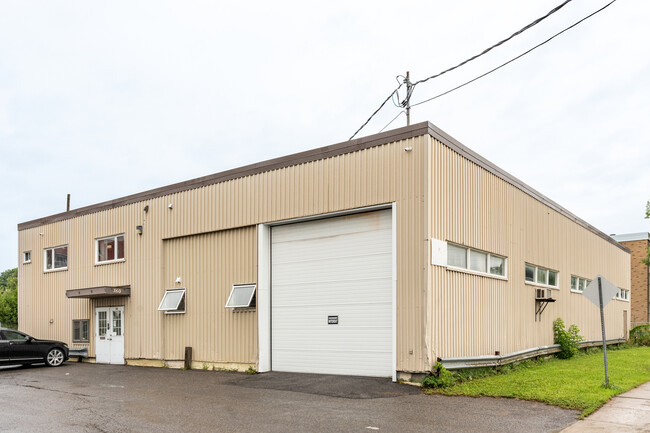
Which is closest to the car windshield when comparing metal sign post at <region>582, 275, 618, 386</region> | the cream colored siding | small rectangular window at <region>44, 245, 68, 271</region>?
small rectangular window at <region>44, 245, 68, 271</region>

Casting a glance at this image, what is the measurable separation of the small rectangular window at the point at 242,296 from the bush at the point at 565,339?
10.6 metres

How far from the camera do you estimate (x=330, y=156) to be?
14.8 metres

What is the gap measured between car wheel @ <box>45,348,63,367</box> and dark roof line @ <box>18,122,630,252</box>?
522cm

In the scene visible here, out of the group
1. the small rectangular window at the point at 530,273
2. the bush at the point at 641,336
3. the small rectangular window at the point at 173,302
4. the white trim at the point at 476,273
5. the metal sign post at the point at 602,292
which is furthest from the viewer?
the bush at the point at 641,336

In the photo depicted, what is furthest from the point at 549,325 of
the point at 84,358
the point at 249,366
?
the point at 84,358

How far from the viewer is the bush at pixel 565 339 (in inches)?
771

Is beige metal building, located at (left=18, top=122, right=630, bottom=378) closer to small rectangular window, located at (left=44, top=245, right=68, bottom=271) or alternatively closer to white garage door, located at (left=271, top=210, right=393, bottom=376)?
white garage door, located at (left=271, top=210, right=393, bottom=376)

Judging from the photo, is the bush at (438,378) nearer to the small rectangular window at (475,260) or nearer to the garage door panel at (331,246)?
the small rectangular window at (475,260)

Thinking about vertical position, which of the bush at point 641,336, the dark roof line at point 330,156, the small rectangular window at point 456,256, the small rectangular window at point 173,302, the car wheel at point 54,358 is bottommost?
the bush at point 641,336

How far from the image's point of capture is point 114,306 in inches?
814

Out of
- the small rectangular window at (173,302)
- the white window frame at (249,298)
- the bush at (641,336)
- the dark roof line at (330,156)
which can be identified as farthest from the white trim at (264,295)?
the bush at (641,336)

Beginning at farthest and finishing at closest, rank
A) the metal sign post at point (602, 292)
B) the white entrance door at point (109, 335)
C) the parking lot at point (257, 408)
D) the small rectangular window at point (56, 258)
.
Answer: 1. the small rectangular window at point (56, 258)
2. the white entrance door at point (109, 335)
3. the metal sign post at point (602, 292)
4. the parking lot at point (257, 408)

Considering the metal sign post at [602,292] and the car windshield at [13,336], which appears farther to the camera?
the car windshield at [13,336]

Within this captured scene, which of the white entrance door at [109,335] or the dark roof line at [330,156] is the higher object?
the dark roof line at [330,156]
